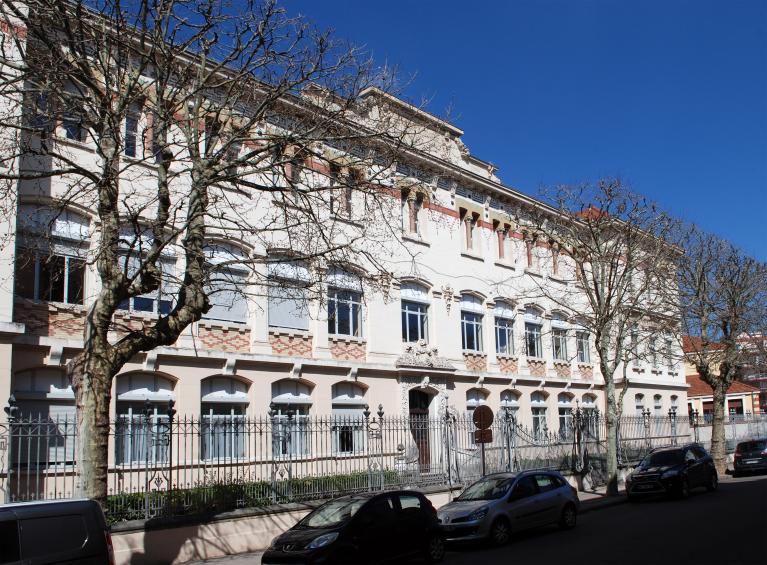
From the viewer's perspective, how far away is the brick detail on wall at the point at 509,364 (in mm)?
31531

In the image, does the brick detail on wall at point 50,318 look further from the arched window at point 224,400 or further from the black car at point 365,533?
the black car at point 365,533

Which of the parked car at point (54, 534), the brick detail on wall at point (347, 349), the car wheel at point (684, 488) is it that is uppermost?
the brick detail on wall at point (347, 349)

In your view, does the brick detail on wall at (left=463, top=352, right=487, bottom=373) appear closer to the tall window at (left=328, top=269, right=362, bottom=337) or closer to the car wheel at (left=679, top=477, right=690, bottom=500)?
the tall window at (left=328, top=269, right=362, bottom=337)

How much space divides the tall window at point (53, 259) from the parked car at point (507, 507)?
10119 millimetres

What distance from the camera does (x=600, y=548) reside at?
13977 mm

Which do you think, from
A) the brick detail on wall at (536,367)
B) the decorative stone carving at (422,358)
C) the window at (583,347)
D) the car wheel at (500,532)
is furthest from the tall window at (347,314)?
the window at (583,347)

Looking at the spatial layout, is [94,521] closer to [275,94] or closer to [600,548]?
[275,94]

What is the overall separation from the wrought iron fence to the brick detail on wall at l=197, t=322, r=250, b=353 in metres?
2.04

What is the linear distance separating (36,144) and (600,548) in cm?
1502

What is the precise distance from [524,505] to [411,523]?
3.84m

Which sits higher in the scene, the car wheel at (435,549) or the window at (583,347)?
the window at (583,347)

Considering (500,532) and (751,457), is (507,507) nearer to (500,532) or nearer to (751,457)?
(500,532)

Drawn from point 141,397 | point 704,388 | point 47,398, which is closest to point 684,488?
point 141,397

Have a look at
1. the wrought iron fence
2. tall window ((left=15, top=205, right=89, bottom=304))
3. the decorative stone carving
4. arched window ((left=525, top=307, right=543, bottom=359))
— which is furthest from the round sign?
arched window ((left=525, top=307, right=543, bottom=359))
